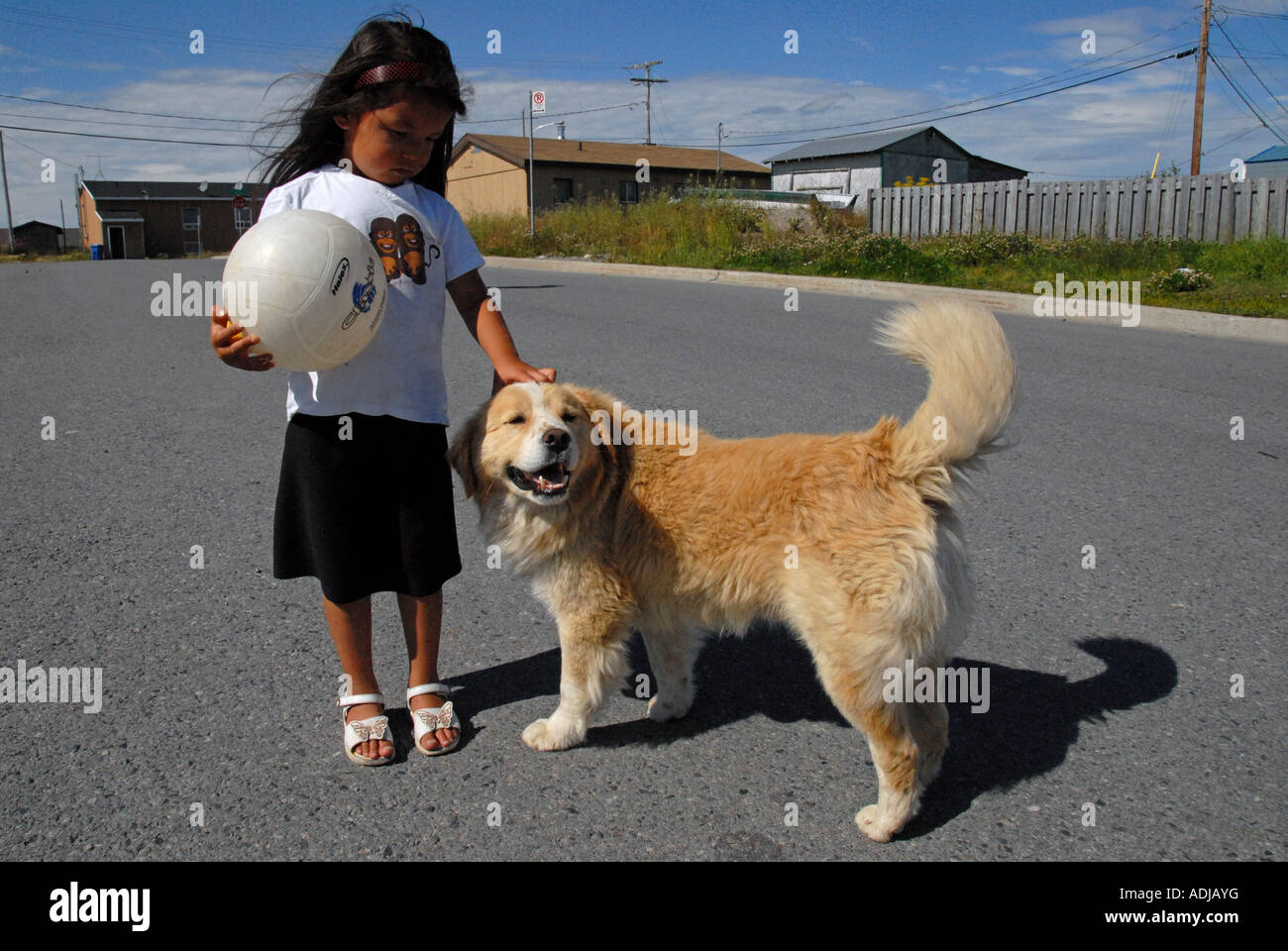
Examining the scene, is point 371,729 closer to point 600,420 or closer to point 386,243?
point 600,420

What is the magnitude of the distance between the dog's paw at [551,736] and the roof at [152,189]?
245 ft

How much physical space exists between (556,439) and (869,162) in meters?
46.3

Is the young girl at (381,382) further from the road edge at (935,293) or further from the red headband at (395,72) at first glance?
the road edge at (935,293)

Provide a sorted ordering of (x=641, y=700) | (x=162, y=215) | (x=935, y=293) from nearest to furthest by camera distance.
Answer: (x=641, y=700) < (x=935, y=293) < (x=162, y=215)

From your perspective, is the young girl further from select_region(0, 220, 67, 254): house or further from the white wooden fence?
select_region(0, 220, 67, 254): house

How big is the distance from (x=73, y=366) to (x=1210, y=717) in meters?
10.7

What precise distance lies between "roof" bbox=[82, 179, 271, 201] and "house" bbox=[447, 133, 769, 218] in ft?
89.6

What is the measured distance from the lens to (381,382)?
303 centimetres

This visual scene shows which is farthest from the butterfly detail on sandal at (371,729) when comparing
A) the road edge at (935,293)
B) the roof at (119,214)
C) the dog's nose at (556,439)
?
the roof at (119,214)

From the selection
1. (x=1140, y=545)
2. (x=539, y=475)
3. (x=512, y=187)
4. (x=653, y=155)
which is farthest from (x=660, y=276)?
(x=653, y=155)

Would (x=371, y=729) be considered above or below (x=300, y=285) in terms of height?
below

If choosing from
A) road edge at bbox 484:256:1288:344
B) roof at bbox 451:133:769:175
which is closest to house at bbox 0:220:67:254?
roof at bbox 451:133:769:175

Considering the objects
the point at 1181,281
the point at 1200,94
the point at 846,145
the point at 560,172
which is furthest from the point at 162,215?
the point at 1181,281

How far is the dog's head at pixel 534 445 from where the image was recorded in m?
3.04
